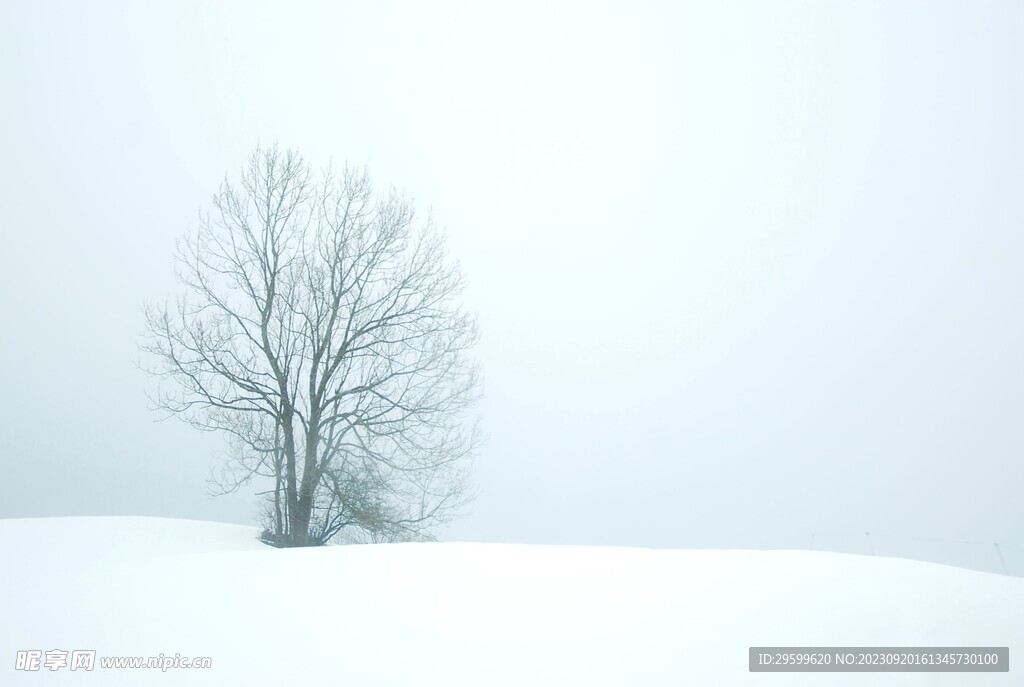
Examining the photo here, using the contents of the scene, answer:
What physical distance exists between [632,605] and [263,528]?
378 inches

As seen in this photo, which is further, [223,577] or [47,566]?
[47,566]

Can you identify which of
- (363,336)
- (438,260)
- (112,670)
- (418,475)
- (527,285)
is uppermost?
(527,285)

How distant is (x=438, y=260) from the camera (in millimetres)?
15172

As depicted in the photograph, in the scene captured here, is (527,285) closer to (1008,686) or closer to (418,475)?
(418,475)

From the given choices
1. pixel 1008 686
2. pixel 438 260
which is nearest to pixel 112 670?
pixel 1008 686

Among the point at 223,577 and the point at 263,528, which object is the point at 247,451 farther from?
the point at 223,577

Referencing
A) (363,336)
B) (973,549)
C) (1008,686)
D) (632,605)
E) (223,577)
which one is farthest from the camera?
(363,336)

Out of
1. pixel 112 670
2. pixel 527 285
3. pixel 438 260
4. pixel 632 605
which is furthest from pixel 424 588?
pixel 527 285

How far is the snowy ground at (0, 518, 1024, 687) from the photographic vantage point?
14.4 feet

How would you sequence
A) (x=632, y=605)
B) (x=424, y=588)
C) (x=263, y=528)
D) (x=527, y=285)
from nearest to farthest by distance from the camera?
(x=632, y=605)
(x=424, y=588)
(x=263, y=528)
(x=527, y=285)

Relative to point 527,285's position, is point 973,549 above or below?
below

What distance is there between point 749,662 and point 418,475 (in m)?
10.3

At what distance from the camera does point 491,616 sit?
17.3 ft

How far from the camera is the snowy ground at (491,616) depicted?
14.4 feet
